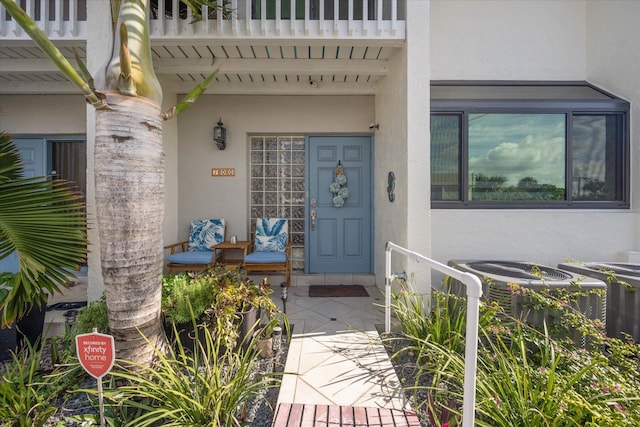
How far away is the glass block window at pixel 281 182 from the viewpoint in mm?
4621

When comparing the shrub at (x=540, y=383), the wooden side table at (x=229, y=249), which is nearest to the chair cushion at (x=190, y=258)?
the wooden side table at (x=229, y=249)

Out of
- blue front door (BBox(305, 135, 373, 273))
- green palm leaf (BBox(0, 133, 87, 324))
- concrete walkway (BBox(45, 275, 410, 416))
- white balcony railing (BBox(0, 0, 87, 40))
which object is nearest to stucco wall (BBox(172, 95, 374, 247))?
blue front door (BBox(305, 135, 373, 273))

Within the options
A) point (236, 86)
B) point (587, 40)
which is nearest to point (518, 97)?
point (587, 40)

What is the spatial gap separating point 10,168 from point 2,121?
3.38 meters

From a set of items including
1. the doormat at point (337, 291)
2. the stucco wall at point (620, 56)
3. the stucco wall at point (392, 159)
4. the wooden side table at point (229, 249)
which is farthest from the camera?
the wooden side table at point (229, 249)

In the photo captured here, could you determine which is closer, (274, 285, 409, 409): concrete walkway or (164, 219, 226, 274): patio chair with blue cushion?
(274, 285, 409, 409): concrete walkway

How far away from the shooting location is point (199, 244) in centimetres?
422

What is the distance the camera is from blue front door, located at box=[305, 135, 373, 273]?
4.52m

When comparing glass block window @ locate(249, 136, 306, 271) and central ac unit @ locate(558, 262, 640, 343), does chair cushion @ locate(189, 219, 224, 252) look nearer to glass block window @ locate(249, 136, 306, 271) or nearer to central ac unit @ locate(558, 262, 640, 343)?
glass block window @ locate(249, 136, 306, 271)

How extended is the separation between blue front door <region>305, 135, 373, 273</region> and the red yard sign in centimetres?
321

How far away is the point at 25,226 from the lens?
1903mm

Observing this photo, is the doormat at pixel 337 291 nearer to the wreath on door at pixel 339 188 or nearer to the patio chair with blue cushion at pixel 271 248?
the patio chair with blue cushion at pixel 271 248

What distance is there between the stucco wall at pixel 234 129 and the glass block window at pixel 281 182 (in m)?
0.21

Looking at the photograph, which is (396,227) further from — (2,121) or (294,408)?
(2,121)
